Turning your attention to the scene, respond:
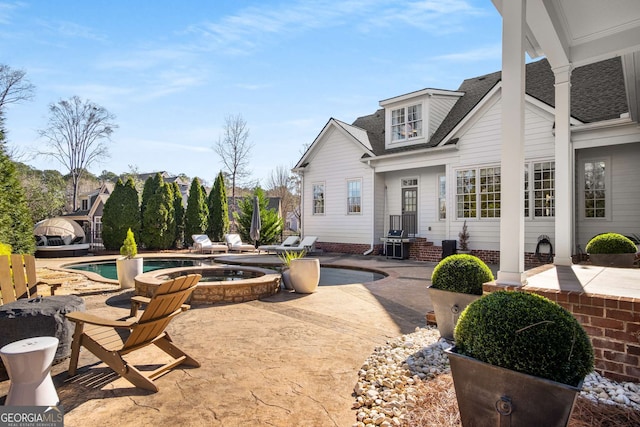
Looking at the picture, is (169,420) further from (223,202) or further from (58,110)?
(58,110)

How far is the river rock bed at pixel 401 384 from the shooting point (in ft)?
8.34

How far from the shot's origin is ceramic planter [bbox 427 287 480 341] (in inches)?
152

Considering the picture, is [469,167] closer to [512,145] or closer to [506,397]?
[512,145]

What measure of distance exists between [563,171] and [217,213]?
1714 cm

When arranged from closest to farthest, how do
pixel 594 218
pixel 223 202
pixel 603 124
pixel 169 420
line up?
pixel 169 420 < pixel 603 124 < pixel 594 218 < pixel 223 202

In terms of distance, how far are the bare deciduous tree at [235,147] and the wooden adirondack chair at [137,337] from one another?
80.6ft

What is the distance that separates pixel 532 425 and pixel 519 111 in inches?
134

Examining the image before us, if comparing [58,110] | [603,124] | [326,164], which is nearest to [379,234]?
[326,164]

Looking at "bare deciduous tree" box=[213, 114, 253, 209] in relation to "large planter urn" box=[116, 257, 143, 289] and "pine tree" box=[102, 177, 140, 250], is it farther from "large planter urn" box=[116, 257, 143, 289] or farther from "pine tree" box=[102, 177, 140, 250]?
"large planter urn" box=[116, 257, 143, 289]

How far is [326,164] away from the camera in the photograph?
54.4ft

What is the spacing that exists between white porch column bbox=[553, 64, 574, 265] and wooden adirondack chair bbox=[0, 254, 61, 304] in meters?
8.13

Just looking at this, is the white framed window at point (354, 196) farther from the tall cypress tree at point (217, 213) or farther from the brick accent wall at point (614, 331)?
the brick accent wall at point (614, 331)

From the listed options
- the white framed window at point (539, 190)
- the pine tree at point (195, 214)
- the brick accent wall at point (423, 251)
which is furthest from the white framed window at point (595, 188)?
the pine tree at point (195, 214)

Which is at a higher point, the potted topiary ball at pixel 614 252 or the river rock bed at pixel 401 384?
the potted topiary ball at pixel 614 252
